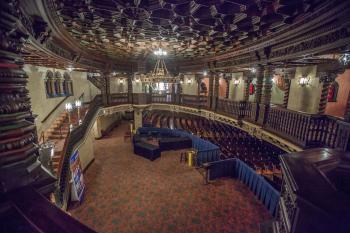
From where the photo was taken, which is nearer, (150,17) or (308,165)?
(308,165)

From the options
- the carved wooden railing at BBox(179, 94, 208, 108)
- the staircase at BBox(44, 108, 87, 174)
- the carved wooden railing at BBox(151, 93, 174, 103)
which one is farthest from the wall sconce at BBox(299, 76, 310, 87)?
the staircase at BBox(44, 108, 87, 174)

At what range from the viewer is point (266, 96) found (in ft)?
24.8

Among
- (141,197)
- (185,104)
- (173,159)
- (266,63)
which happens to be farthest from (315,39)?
(185,104)

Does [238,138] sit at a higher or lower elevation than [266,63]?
lower

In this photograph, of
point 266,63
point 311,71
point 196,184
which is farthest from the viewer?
point 311,71

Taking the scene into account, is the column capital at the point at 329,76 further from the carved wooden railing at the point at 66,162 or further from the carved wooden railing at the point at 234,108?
the carved wooden railing at the point at 66,162

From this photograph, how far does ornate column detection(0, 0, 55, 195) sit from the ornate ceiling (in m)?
3.28

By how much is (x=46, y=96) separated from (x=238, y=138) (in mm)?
13140

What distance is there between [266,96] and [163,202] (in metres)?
6.36

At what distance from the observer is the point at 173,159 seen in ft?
38.0

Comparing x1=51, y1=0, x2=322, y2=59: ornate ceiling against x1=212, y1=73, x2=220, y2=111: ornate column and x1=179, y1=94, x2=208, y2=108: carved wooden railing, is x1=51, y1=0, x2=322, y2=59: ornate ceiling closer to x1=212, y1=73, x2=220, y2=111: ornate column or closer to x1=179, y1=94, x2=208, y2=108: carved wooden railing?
x1=212, y1=73, x2=220, y2=111: ornate column

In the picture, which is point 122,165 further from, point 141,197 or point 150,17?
point 150,17

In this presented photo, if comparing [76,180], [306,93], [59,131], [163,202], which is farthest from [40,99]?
[306,93]

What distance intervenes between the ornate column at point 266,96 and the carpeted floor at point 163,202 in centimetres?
354
